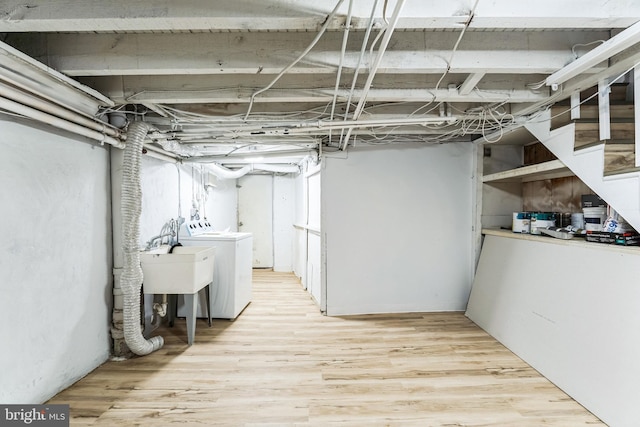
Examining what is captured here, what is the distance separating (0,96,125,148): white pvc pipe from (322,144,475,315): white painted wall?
1912 millimetres

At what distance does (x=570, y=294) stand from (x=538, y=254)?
43 cm

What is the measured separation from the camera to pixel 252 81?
197 centimetres

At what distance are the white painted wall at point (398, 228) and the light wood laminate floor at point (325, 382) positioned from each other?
42 centimetres

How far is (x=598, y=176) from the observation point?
1885mm

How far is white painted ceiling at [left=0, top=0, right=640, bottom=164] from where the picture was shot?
126cm

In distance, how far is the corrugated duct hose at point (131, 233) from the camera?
2.19m

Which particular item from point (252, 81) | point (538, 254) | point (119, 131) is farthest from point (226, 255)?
point (538, 254)

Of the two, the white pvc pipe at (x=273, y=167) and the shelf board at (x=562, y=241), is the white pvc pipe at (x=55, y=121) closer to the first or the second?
the white pvc pipe at (x=273, y=167)

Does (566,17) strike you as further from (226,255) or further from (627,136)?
(226,255)

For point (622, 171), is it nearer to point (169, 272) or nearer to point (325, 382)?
point (325, 382)

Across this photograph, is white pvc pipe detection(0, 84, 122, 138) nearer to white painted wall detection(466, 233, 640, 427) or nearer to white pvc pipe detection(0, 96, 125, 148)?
white pvc pipe detection(0, 96, 125, 148)

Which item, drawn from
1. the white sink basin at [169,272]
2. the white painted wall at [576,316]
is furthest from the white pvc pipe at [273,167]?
the white painted wall at [576,316]

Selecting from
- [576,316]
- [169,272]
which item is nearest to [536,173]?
[576,316]

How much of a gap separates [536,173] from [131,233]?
3.24m
